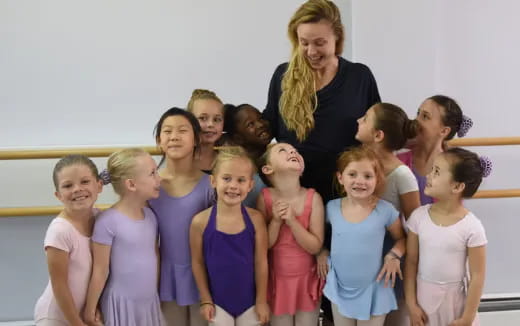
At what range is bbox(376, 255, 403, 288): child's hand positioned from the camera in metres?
1.42

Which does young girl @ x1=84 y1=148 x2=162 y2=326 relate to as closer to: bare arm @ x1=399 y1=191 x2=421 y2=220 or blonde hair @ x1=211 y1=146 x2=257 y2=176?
blonde hair @ x1=211 y1=146 x2=257 y2=176

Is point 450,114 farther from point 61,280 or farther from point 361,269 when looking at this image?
point 61,280

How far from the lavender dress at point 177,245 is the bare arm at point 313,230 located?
0.30 m

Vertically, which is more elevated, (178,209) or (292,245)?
(178,209)

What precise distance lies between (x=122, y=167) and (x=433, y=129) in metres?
1.03

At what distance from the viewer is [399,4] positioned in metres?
2.09

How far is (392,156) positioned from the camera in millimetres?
1565

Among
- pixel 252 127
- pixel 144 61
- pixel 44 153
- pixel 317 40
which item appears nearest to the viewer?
pixel 317 40

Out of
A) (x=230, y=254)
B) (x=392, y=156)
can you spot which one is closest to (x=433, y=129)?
(x=392, y=156)

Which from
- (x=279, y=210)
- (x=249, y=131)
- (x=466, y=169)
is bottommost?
(x=279, y=210)

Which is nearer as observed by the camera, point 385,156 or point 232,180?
point 232,180

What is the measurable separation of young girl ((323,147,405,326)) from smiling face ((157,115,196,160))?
1.59 feet

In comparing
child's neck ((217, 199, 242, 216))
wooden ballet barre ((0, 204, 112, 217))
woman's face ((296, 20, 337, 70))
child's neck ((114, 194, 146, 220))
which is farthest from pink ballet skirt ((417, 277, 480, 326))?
wooden ballet barre ((0, 204, 112, 217))

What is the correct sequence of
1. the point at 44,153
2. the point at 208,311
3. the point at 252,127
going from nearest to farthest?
the point at 208,311 < the point at 252,127 < the point at 44,153
